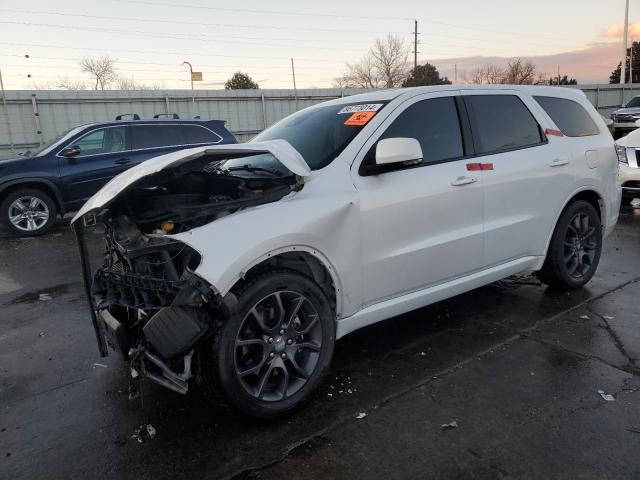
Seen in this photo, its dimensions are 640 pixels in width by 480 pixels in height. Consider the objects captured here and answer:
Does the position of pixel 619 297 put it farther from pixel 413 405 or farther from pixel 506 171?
pixel 413 405

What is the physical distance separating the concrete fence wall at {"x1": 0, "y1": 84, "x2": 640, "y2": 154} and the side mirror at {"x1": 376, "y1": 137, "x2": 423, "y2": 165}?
Answer: 15.6 metres

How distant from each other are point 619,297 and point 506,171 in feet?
6.14

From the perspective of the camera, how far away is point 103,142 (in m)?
9.20

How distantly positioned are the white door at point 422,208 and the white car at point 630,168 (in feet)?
18.9

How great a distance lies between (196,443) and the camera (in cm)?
280

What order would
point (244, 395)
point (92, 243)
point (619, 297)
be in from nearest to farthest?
point (244, 395) → point (619, 297) → point (92, 243)

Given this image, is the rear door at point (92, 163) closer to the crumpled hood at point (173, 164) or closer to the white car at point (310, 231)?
the white car at point (310, 231)

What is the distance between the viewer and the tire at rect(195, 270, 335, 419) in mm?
2717

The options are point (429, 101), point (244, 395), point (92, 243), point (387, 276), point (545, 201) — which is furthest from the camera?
point (92, 243)

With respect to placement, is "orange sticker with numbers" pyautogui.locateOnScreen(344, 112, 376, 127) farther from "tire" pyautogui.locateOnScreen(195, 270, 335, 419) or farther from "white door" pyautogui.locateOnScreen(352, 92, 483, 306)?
"tire" pyautogui.locateOnScreen(195, 270, 335, 419)

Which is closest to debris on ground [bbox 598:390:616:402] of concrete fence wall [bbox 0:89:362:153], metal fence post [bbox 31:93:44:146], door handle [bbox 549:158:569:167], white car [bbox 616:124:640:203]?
door handle [bbox 549:158:569:167]

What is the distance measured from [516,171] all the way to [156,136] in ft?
23.8

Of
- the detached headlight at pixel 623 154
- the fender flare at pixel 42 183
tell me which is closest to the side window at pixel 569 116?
the detached headlight at pixel 623 154

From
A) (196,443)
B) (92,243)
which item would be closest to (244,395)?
(196,443)
